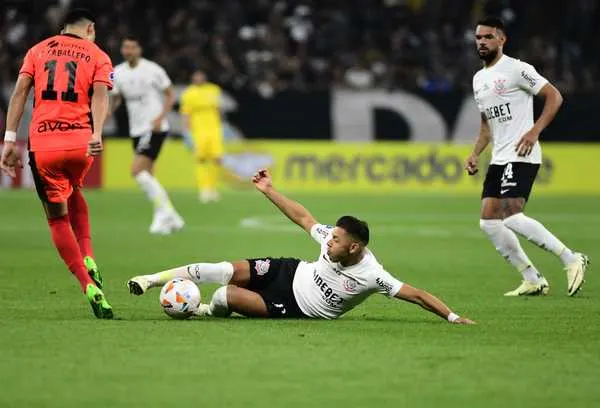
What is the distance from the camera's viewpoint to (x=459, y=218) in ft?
70.3

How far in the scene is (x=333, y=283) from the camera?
9188mm

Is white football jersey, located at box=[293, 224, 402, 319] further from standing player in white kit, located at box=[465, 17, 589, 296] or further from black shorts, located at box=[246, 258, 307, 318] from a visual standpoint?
standing player in white kit, located at box=[465, 17, 589, 296]

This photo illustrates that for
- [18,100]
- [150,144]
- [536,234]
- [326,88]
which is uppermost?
[18,100]

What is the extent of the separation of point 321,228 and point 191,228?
9.79m

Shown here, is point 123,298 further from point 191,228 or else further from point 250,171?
point 250,171

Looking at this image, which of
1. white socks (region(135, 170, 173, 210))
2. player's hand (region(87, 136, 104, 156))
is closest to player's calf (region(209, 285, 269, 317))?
player's hand (region(87, 136, 104, 156))

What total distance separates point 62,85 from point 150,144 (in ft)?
28.8

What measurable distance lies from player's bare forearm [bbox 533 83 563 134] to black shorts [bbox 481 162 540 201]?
45 cm

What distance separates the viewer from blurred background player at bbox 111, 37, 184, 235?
59.3 feet

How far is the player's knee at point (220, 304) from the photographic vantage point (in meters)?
9.38

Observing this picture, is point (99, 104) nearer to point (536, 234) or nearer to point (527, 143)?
point (527, 143)

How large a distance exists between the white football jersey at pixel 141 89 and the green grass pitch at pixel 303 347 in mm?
3444

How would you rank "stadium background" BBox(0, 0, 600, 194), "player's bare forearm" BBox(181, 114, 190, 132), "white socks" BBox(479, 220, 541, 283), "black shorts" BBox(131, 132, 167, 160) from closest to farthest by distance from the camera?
1. "white socks" BBox(479, 220, 541, 283)
2. "black shorts" BBox(131, 132, 167, 160)
3. "player's bare forearm" BBox(181, 114, 190, 132)
4. "stadium background" BBox(0, 0, 600, 194)

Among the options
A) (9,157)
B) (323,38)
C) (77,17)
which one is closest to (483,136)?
(77,17)
